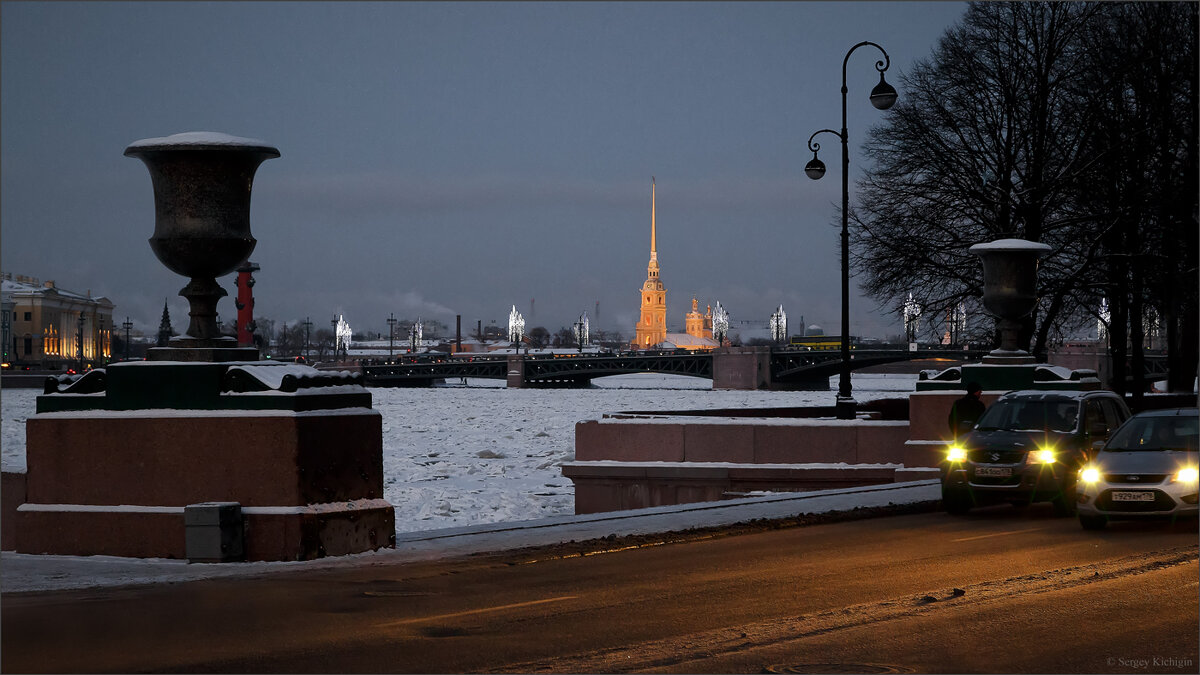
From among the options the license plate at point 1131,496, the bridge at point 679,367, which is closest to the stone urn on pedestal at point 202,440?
the license plate at point 1131,496

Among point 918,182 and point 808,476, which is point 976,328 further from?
point 808,476

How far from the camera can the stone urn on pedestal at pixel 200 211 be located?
13047 millimetres

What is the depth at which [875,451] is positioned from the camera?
24.9 meters

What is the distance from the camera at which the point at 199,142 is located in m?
12.9

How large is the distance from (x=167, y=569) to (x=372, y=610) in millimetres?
2800

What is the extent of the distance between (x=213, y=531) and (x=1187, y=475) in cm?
1083

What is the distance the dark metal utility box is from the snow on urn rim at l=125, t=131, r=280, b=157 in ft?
10.7

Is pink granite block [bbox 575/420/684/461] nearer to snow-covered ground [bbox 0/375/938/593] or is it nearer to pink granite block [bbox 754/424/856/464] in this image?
snow-covered ground [bbox 0/375/938/593]

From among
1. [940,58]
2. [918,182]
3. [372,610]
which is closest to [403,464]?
[918,182]

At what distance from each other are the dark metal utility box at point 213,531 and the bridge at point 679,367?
265 ft

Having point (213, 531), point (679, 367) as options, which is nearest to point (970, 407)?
point (213, 531)

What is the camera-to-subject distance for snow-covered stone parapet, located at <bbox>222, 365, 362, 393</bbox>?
12602mm

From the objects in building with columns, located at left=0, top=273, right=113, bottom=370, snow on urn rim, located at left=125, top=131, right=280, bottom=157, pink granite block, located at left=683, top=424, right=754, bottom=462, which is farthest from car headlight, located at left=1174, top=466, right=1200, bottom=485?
building with columns, located at left=0, top=273, right=113, bottom=370

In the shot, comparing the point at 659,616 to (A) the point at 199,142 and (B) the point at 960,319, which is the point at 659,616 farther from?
(B) the point at 960,319
